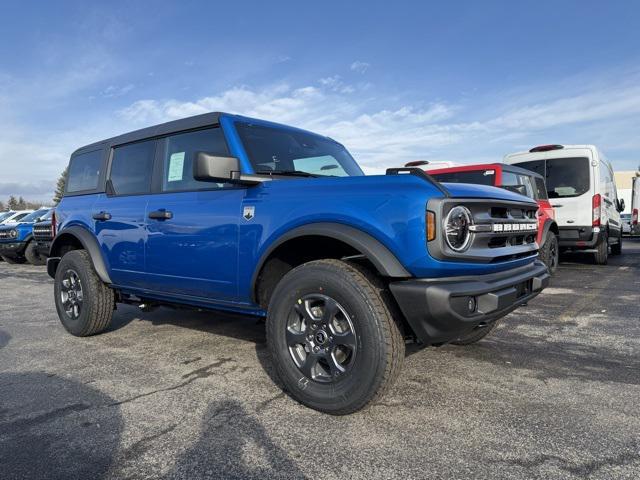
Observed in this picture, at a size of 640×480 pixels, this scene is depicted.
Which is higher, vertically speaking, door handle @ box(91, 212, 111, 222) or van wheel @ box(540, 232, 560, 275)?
door handle @ box(91, 212, 111, 222)

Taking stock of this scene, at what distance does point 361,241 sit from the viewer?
2.60 meters

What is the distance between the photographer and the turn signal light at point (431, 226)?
2.46m

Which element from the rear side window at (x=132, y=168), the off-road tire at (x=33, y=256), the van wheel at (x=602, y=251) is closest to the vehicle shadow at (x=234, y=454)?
the rear side window at (x=132, y=168)

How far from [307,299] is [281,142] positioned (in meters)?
1.55

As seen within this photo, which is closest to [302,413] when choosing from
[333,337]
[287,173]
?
[333,337]

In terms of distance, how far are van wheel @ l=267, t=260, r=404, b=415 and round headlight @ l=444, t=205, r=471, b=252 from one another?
49 centimetres

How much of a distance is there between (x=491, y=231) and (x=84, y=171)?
14.1 ft

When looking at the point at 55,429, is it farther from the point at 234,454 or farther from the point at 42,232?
the point at 42,232

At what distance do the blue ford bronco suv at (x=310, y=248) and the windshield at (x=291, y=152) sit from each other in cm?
1

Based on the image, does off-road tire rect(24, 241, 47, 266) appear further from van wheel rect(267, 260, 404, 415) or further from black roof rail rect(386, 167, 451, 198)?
black roof rail rect(386, 167, 451, 198)

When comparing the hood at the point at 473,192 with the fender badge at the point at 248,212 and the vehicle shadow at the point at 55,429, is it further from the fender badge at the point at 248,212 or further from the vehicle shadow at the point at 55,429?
the vehicle shadow at the point at 55,429

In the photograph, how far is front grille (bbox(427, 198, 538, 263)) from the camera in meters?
2.47

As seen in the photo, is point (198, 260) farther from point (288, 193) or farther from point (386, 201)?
point (386, 201)

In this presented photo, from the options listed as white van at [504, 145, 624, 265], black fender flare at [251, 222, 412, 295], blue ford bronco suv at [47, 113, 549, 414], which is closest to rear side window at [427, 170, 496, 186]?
white van at [504, 145, 624, 265]
